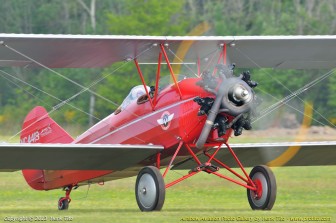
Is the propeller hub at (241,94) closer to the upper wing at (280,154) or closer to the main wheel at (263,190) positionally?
the main wheel at (263,190)

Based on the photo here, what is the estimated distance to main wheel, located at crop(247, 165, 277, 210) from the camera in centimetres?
1449

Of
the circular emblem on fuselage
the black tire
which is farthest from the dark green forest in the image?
the circular emblem on fuselage

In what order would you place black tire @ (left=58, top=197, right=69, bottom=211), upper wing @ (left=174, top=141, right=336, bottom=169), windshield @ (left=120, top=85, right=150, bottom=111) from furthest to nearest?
black tire @ (left=58, top=197, right=69, bottom=211)
upper wing @ (left=174, top=141, right=336, bottom=169)
windshield @ (left=120, top=85, right=150, bottom=111)

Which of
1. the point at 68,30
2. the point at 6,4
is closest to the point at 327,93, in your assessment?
the point at 68,30

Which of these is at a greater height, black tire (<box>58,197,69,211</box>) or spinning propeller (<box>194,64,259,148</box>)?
spinning propeller (<box>194,64,259,148</box>)

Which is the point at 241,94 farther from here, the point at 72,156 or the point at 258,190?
the point at 72,156

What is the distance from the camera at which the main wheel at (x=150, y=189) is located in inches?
539

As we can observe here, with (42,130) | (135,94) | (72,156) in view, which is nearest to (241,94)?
(135,94)

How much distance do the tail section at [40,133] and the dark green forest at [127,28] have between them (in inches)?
582

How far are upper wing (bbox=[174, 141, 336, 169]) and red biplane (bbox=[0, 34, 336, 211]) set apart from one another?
0.02 metres

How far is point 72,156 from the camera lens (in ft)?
48.4

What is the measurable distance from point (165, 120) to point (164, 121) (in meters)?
0.03

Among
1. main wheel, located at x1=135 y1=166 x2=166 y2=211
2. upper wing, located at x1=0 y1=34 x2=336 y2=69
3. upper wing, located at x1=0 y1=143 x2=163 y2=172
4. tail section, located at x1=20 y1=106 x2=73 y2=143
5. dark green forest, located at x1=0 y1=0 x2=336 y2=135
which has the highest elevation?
dark green forest, located at x1=0 y1=0 x2=336 y2=135

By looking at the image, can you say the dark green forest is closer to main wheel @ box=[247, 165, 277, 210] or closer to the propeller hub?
main wheel @ box=[247, 165, 277, 210]
